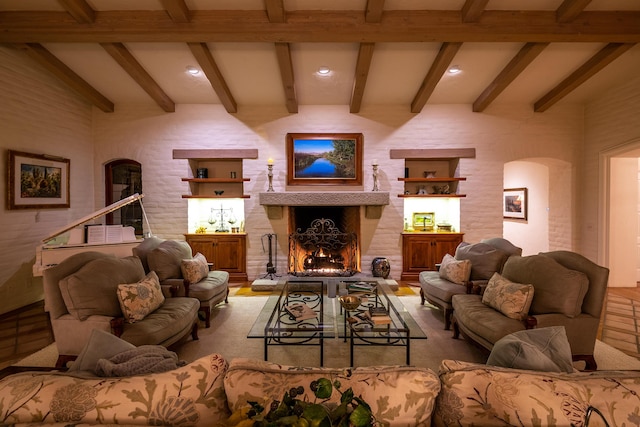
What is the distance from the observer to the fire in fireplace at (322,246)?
19.2 ft

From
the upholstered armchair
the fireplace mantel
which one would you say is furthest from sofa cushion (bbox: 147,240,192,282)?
the fireplace mantel

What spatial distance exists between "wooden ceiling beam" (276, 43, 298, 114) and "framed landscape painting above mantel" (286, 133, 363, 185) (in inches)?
22.7

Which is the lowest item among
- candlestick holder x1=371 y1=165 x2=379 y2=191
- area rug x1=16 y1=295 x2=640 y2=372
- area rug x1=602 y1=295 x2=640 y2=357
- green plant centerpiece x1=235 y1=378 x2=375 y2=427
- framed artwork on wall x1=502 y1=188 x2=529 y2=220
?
area rug x1=16 y1=295 x2=640 y2=372

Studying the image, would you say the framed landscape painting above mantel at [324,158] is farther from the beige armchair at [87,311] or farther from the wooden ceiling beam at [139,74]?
the beige armchair at [87,311]

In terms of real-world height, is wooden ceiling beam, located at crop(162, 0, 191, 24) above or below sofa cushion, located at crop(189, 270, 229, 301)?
above

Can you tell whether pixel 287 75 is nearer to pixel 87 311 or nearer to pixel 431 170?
pixel 431 170

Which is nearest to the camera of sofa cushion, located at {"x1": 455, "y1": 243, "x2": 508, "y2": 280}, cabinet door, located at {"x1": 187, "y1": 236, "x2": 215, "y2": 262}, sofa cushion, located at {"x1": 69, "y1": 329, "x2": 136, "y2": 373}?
sofa cushion, located at {"x1": 69, "y1": 329, "x2": 136, "y2": 373}

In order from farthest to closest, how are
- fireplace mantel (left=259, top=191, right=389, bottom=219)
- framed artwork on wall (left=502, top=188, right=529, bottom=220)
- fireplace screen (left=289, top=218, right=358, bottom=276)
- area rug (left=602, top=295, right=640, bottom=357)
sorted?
framed artwork on wall (left=502, top=188, right=529, bottom=220), fireplace screen (left=289, top=218, right=358, bottom=276), fireplace mantel (left=259, top=191, right=389, bottom=219), area rug (left=602, top=295, right=640, bottom=357)

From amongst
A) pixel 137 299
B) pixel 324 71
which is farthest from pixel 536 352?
pixel 324 71

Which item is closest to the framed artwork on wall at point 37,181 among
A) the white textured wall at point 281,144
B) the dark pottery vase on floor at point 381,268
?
the white textured wall at point 281,144

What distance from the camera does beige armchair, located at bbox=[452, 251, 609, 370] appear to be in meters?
2.67

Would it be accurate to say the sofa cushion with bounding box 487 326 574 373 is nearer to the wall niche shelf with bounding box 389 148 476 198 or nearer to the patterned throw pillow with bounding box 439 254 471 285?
the patterned throw pillow with bounding box 439 254 471 285

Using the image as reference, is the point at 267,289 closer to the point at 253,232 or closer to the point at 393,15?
the point at 253,232

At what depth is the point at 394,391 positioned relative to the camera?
1.05 meters
